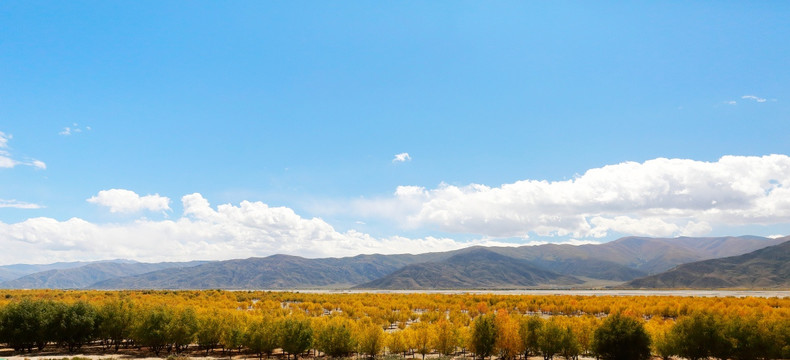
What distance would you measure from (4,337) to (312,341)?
48812 millimetres

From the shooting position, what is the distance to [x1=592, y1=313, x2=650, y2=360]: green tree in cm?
6059

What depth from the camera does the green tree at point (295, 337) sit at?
67.6 m

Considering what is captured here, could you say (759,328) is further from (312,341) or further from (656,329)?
(312,341)

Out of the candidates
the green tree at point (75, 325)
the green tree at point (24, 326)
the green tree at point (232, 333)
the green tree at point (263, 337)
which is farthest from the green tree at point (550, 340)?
the green tree at point (24, 326)

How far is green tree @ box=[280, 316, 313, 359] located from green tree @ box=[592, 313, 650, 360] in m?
39.8

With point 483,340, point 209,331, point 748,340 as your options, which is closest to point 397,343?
point 483,340

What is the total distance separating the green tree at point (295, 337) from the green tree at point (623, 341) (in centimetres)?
3983

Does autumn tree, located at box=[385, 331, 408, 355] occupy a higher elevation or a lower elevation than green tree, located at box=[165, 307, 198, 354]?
lower

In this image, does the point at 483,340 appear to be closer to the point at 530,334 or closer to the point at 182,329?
the point at 530,334

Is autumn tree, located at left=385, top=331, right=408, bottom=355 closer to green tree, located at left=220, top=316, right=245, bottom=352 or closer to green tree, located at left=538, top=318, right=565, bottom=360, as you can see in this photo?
green tree, located at left=538, top=318, right=565, bottom=360

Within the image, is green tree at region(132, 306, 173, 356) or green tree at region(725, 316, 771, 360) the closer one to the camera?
green tree at region(725, 316, 771, 360)

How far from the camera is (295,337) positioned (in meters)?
67.7

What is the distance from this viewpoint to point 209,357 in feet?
234

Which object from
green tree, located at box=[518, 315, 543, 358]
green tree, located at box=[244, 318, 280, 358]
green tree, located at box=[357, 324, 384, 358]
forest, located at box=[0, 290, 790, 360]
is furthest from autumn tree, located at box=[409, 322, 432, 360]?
green tree, located at box=[244, 318, 280, 358]
